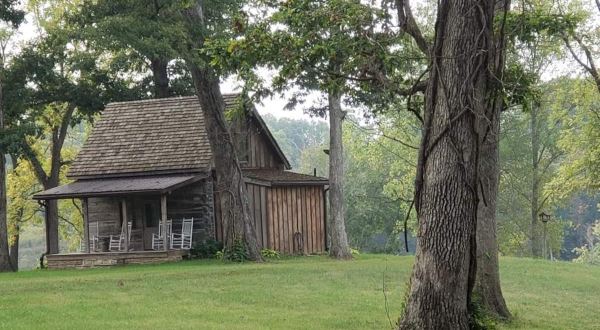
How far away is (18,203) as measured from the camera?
1745 inches

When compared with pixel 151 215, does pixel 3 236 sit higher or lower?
lower

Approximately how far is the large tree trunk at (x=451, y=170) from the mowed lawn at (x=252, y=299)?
278 cm

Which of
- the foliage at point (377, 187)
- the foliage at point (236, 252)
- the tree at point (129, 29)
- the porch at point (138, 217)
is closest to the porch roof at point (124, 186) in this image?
the porch at point (138, 217)

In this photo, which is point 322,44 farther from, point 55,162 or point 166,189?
point 55,162

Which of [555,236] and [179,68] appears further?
[555,236]

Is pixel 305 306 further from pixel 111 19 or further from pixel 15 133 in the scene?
pixel 15 133

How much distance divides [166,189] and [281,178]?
632cm

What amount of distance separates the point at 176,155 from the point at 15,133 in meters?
5.72

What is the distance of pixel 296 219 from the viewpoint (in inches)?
1241

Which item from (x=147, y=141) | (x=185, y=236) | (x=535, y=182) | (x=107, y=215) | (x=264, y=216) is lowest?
(x=185, y=236)

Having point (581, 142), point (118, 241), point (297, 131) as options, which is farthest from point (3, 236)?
point (297, 131)

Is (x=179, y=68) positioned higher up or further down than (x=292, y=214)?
higher up

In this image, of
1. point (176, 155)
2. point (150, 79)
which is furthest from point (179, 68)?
point (176, 155)

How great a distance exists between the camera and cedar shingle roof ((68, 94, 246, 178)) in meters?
29.3
